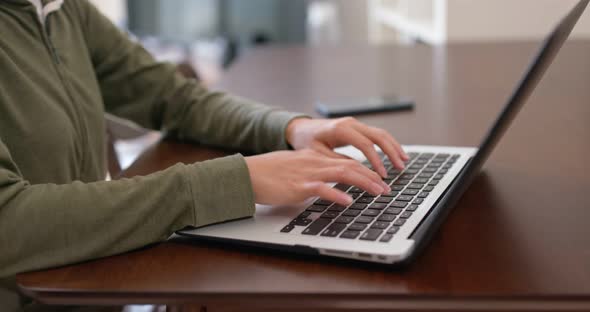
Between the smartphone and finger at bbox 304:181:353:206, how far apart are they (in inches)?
21.1

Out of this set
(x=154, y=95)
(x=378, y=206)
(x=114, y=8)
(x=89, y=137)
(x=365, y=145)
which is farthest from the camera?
(x=114, y=8)

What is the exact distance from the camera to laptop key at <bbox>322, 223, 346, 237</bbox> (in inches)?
26.3

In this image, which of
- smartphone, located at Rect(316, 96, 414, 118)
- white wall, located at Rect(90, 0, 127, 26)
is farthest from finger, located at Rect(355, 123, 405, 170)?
white wall, located at Rect(90, 0, 127, 26)

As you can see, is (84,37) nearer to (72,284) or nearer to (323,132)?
(323,132)

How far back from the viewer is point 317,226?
2.26ft

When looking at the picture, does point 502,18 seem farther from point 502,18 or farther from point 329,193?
point 329,193

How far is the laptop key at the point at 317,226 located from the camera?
0.68 metres

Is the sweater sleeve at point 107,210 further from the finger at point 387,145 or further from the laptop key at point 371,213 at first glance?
the finger at point 387,145

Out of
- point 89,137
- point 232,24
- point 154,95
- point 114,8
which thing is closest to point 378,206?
point 89,137

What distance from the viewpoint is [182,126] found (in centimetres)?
114

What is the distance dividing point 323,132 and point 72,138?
1.07 ft

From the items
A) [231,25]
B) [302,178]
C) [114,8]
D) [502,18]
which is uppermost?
[302,178]

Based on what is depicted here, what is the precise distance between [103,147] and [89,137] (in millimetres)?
77

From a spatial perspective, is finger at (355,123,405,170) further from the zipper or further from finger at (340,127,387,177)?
the zipper
